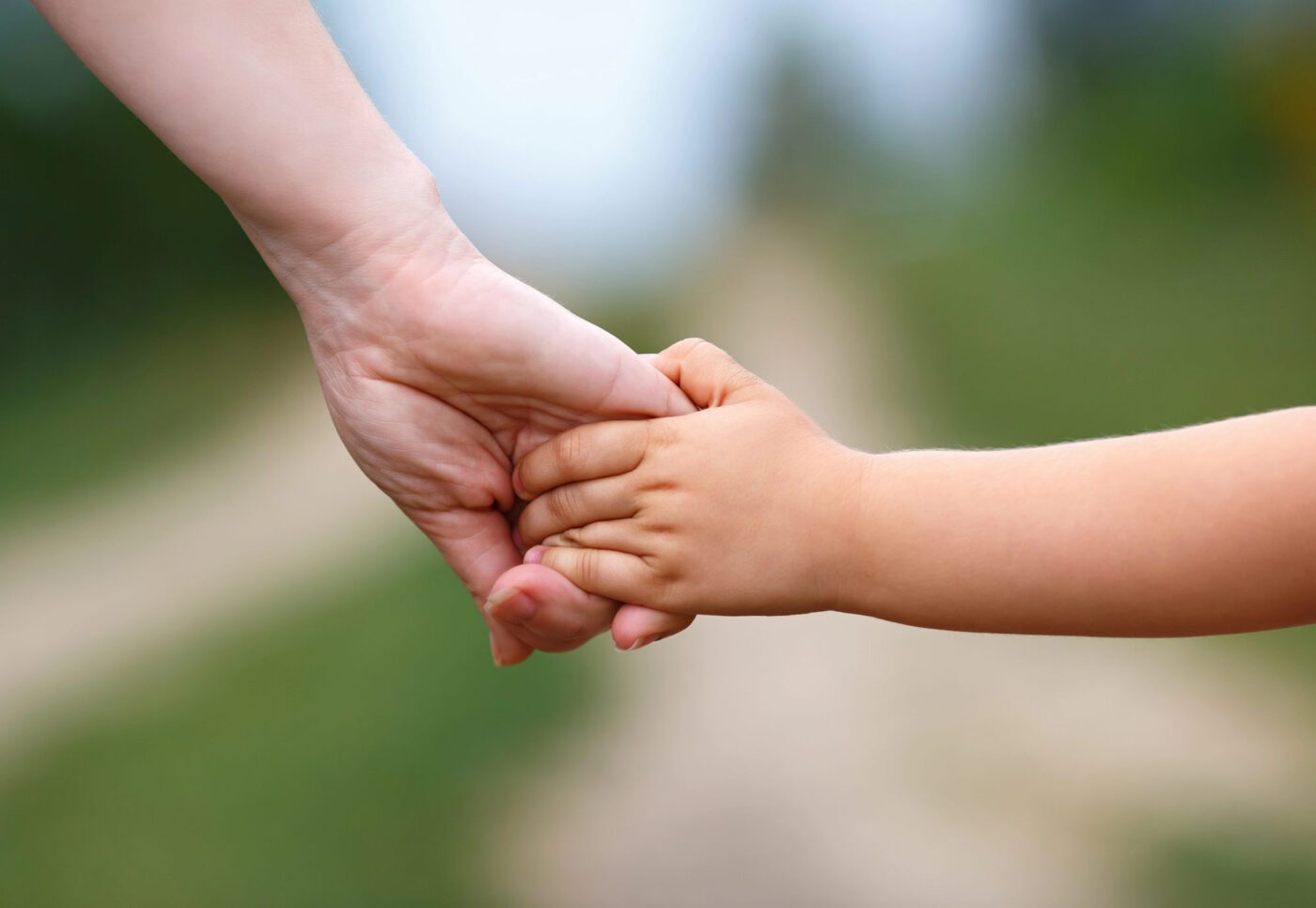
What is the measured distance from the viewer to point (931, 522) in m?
1.48

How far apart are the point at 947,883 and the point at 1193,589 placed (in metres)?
1.72

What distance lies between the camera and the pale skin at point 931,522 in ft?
4.33

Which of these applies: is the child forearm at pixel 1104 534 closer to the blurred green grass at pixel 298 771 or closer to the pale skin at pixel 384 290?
the pale skin at pixel 384 290

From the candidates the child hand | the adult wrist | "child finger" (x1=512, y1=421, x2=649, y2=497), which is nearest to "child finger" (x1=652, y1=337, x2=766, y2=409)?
the child hand

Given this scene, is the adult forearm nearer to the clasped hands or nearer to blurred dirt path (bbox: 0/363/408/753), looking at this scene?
the clasped hands

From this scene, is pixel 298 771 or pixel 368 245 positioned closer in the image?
pixel 368 245

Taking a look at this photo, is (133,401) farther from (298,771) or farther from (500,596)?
(500,596)

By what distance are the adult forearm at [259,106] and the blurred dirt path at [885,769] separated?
6.00ft

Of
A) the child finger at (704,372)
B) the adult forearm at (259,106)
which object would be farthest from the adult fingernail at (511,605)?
the adult forearm at (259,106)

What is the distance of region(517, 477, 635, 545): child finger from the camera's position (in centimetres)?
173

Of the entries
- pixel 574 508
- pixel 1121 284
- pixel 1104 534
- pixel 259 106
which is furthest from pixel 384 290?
pixel 1121 284

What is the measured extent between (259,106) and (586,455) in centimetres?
65

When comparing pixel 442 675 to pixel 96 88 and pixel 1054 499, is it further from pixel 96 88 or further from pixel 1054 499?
pixel 96 88

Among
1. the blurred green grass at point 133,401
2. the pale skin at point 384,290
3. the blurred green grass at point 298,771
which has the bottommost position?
the blurred green grass at point 298,771
